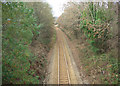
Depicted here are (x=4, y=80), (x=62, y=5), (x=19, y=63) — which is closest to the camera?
(x=4, y=80)

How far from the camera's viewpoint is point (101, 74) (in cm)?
946

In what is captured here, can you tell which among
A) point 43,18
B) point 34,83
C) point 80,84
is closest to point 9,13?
point 34,83

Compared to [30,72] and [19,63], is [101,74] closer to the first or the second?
[30,72]

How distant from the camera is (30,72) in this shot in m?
9.66

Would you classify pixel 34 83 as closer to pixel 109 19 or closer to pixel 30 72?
pixel 30 72

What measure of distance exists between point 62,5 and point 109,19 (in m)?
7.06

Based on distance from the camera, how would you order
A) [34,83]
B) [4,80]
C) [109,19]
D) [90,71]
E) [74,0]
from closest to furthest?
[4,80], [34,83], [109,19], [90,71], [74,0]

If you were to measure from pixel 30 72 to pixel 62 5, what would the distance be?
9385 mm

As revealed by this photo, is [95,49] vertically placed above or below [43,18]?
below

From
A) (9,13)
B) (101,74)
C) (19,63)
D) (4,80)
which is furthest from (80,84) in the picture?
(9,13)

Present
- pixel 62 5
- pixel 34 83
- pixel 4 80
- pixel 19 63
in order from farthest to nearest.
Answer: pixel 62 5
pixel 34 83
pixel 19 63
pixel 4 80

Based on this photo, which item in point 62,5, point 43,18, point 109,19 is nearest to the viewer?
point 109,19

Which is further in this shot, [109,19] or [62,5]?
[62,5]

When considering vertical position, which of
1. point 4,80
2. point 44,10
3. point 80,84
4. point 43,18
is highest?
point 44,10
